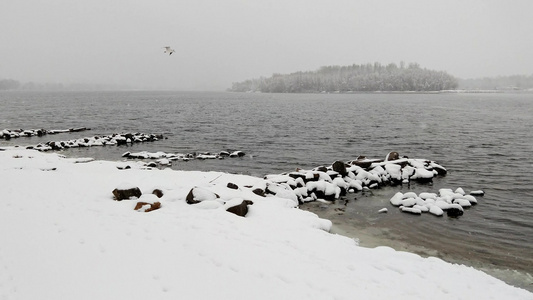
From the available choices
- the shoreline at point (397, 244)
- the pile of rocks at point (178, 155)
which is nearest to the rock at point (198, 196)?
the shoreline at point (397, 244)

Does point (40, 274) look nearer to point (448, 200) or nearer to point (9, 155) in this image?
point (448, 200)

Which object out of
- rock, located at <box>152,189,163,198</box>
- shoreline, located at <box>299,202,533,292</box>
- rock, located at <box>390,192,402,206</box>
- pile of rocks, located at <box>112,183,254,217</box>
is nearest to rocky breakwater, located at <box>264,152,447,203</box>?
shoreline, located at <box>299,202,533,292</box>

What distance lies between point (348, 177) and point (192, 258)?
41.0ft

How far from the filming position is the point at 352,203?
51.4 ft

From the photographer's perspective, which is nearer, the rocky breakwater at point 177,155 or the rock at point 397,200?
the rock at point 397,200

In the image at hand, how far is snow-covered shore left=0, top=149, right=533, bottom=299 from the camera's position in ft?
21.7

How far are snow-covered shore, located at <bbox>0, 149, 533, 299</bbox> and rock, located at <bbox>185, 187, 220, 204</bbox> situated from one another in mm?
332

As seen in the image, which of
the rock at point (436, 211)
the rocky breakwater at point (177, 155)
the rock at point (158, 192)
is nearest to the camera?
the rock at point (158, 192)

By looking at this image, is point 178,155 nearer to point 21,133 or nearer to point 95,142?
point 95,142

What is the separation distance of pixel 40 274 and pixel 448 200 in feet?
50.9

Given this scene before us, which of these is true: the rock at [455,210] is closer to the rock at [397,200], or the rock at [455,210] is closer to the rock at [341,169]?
the rock at [397,200]

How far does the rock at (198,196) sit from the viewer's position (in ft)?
40.8

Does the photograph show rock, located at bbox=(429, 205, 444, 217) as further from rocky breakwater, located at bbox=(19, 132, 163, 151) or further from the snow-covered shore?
rocky breakwater, located at bbox=(19, 132, 163, 151)

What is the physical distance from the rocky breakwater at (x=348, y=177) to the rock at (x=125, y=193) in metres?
5.68
